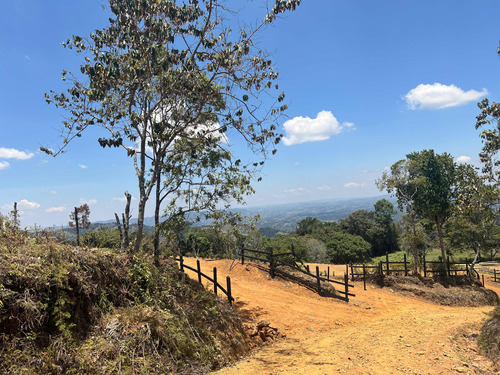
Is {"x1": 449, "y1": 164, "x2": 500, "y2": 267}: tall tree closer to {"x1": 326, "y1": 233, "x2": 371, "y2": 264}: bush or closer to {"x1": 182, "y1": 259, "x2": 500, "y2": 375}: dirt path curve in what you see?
{"x1": 182, "y1": 259, "x2": 500, "y2": 375}: dirt path curve

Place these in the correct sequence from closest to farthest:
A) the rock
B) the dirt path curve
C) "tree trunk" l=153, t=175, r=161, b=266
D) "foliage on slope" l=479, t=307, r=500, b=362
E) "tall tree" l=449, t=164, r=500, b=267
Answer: the dirt path curve → "foliage on slope" l=479, t=307, r=500, b=362 → the rock → "tree trunk" l=153, t=175, r=161, b=266 → "tall tree" l=449, t=164, r=500, b=267

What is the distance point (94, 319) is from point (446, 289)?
2457 cm

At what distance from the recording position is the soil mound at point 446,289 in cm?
1956

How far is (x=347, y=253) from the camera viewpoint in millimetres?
51562

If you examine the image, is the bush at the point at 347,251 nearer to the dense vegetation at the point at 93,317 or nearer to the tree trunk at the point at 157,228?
the tree trunk at the point at 157,228

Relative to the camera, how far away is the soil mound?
64.2ft

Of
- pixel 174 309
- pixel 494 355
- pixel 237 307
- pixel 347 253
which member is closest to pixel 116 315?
pixel 174 309

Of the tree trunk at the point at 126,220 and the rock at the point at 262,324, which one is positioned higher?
the tree trunk at the point at 126,220

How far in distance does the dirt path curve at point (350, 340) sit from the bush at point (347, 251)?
38388 millimetres

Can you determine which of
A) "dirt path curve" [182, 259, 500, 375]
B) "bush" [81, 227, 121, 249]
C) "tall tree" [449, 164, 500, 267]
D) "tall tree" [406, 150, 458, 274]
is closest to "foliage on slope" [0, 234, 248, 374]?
"dirt path curve" [182, 259, 500, 375]

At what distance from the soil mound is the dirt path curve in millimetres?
6512

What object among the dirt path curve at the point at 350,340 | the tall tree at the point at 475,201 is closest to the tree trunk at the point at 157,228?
the dirt path curve at the point at 350,340

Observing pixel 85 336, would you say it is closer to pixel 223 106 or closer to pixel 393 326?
pixel 223 106

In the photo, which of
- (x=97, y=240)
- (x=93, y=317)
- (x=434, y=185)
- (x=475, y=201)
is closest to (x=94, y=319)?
(x=93, y=317)
